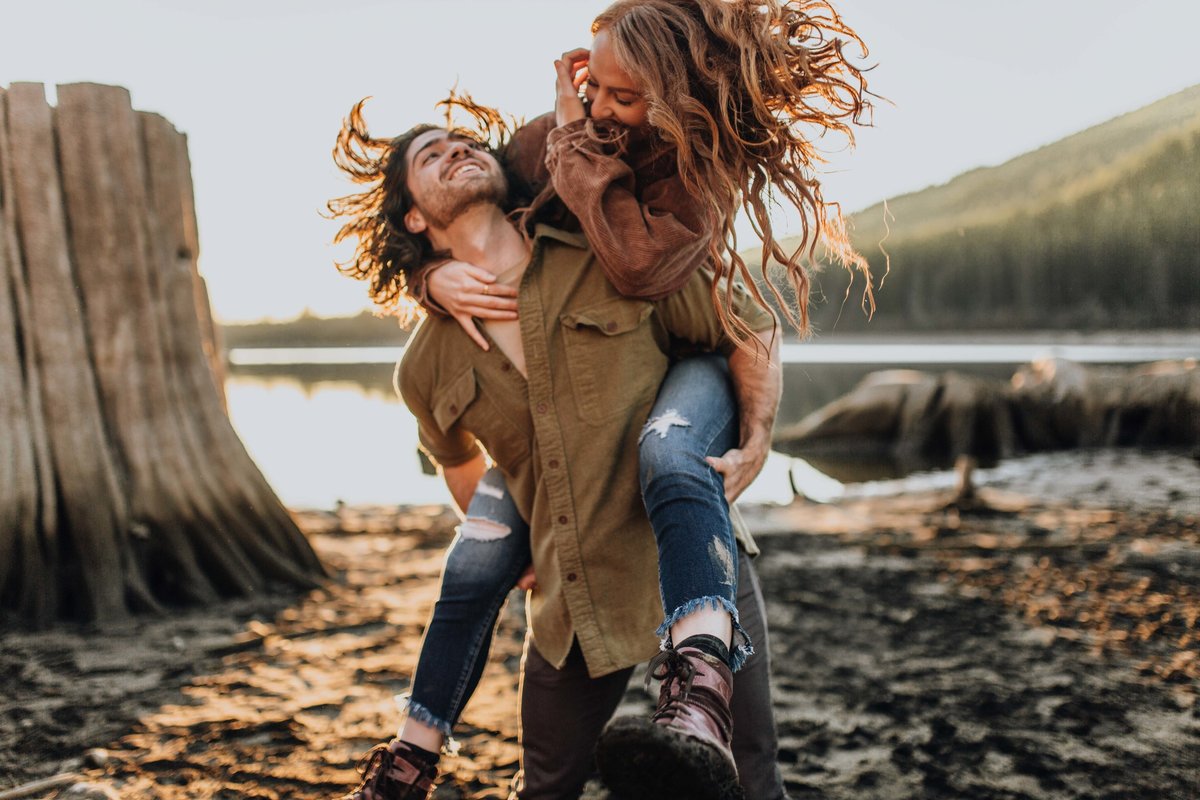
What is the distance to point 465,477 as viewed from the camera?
2.58 m

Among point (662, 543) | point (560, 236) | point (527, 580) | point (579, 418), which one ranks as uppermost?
point (560, 236)

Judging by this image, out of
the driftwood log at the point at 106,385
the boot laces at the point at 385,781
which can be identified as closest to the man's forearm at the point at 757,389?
the boot laces at the point at 385,781

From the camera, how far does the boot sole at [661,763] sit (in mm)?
1545

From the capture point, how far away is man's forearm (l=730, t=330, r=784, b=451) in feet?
7.45

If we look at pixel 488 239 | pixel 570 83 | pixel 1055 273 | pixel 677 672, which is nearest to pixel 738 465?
pixel 677 672

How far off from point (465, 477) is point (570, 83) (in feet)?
3.59

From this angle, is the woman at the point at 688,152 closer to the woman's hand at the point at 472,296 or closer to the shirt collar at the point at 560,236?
the woman's hand at the point at 472,296

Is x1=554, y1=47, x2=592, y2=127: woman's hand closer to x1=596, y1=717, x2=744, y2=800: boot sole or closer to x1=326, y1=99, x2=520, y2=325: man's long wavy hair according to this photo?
x1=326, y1=99, x2=520, y2=325: man's long wavy hair

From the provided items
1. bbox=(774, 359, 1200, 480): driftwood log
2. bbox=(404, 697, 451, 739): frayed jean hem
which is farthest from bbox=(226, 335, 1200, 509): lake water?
bbox=(404, 697, 451, 739): frayed jean hem

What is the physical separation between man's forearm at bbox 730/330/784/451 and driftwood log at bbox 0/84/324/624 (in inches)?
124

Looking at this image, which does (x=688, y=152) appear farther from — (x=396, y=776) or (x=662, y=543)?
(x=396, y=776)

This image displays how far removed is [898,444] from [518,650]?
1144cm

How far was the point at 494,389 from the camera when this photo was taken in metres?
2.34

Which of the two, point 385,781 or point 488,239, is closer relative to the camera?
point 385,781
